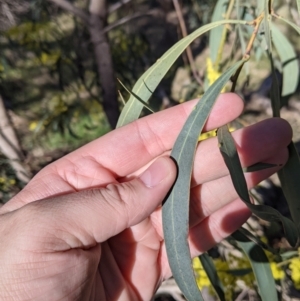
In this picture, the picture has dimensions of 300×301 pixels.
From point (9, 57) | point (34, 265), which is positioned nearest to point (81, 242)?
point (34, 265)

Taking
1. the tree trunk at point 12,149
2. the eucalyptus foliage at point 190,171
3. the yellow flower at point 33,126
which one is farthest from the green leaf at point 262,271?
the yellow flower at point 33,126

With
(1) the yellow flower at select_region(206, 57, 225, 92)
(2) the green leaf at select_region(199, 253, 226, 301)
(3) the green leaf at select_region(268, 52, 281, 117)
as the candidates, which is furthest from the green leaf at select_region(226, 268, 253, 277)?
(1) the yellow flower at select_region(206, 57, 225, 92)

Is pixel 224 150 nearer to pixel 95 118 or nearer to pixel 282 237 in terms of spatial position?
pixel 282 237

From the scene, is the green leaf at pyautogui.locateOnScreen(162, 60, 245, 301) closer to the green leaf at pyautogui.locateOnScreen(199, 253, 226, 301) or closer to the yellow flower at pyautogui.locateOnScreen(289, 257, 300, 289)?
the green leaf at pyautogui.locateOnScreen(199, 253, 226, 301)

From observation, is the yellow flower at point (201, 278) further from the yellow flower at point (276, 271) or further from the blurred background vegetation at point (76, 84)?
the blurred background vegetation at point (76, 84)

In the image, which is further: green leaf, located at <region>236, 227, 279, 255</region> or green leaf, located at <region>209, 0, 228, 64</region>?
green leaf, located at <region>209, 0, 228, 64</region>
